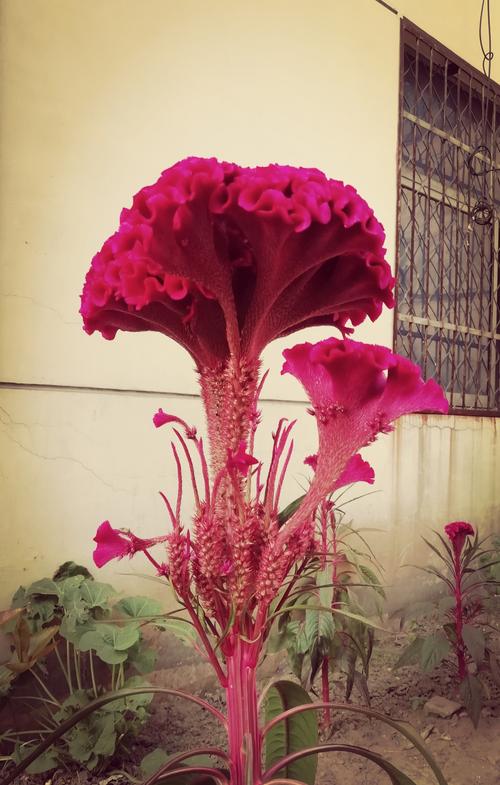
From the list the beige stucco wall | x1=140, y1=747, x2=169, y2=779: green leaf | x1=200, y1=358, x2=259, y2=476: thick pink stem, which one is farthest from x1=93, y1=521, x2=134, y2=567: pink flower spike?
the beige stucco wall

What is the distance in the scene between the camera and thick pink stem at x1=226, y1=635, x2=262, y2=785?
708mm

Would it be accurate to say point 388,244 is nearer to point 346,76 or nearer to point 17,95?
point 346,76

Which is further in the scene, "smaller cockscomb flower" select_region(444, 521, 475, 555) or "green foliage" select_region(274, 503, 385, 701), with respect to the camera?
"smaller cockscomb flower" select_region(444, 521, 475, 555)

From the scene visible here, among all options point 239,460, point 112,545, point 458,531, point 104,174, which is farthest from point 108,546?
point 458,531

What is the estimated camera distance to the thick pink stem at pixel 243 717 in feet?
2.32

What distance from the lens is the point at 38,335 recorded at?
172cm

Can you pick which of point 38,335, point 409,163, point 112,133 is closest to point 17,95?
point 112,133

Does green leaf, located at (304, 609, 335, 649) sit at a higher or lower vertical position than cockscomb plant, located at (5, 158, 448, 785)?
lower

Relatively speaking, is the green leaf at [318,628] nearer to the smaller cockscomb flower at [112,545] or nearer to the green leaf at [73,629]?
the green leaf at [73,629]

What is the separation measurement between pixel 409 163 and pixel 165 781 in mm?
3047

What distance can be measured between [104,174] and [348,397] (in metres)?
1.44

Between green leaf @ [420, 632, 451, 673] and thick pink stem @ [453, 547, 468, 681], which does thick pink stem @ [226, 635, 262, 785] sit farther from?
thick pink stem @ [453, 547, 468, 681]

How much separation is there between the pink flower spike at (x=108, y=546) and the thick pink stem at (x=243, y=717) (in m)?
0.17

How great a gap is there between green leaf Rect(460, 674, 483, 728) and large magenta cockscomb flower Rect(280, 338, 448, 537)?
1.53m
